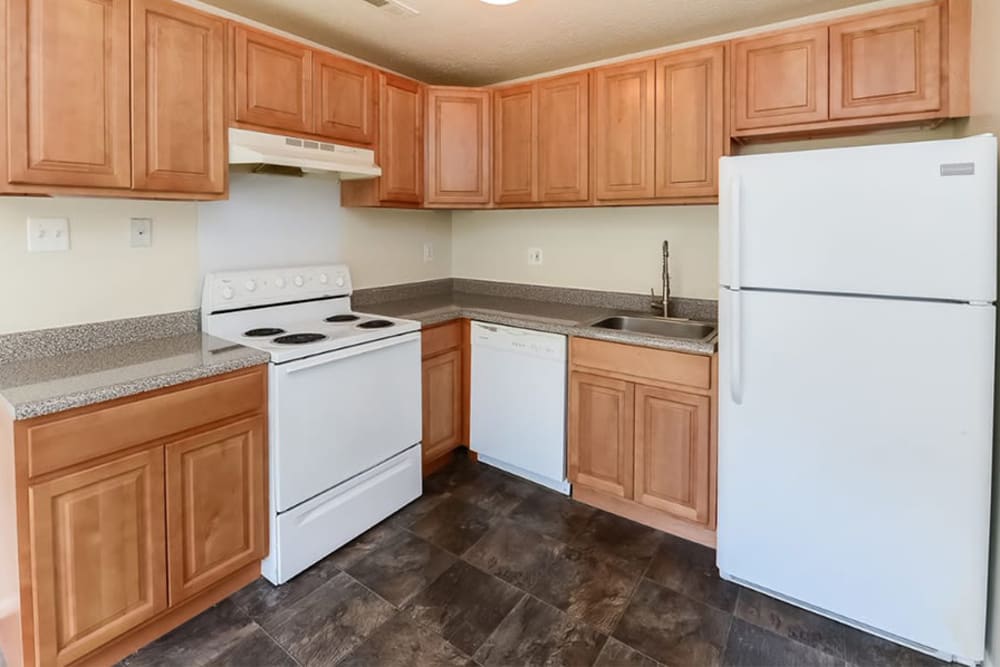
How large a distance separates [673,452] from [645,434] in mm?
141

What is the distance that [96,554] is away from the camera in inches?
61.4

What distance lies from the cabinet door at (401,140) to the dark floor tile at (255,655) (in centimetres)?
200

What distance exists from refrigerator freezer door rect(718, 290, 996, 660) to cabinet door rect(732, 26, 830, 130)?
2.81 feet

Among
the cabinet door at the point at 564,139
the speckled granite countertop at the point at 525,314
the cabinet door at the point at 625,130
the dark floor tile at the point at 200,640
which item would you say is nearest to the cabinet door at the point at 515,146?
the cabinet door at the point at 564,139

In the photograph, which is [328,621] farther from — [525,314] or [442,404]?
[525,314]

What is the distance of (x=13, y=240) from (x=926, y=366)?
2965 millimetres

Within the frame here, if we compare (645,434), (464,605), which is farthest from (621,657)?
(645,434)

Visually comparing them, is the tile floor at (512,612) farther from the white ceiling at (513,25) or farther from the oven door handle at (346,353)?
the white ceiling at (513,25)

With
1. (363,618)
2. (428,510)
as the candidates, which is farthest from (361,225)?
(363,618)

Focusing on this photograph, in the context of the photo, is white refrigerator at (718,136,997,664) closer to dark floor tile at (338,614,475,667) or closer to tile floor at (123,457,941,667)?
tile floor at (123,457,941,667)

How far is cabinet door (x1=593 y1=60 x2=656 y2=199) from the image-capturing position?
2492mm

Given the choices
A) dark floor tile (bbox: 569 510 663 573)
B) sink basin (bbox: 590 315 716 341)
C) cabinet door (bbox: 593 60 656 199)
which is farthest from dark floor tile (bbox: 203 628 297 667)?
cabinet door (bbox: 593 60 656 199)

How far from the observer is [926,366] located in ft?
5.27

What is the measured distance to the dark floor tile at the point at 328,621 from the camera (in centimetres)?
173
